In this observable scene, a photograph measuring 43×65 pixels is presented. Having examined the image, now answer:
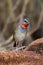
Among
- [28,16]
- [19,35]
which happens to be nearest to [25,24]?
[19,35]

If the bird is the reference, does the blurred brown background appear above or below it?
below

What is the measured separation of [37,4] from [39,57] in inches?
221

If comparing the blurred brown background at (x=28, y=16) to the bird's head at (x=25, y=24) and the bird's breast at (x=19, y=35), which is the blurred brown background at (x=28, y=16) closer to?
the bird's breast at (x=19, y=35)

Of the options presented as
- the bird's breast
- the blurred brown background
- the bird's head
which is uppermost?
the bird's head

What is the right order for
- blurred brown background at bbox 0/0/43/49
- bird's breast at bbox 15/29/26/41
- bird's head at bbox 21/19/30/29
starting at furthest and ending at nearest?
blurred brown background at bbox 0/0/43/49 < bird's breast at bbox 15/29/26/41 < bird's head at bbox 21/19/30/29

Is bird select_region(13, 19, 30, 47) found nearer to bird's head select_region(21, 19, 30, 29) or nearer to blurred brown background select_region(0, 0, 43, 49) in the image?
bird's head select_region(21, 19, 30, 29)

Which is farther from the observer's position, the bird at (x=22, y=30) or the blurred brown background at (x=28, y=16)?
the blurred brown background at (x=28, y=16)

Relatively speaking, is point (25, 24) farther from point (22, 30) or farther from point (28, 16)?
point (28, 16)

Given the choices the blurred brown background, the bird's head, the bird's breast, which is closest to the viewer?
the bird's head

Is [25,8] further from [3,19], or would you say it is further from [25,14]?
[3,19]

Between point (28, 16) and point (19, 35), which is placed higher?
point (19, 35)

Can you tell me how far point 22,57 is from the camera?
3945mm

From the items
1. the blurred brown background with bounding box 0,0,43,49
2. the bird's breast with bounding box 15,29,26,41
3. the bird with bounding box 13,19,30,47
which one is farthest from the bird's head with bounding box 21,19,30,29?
the blurred brown background with bounding box 0,0,43,49

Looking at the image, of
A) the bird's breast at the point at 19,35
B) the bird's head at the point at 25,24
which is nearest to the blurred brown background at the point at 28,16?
the bird's breast at the point at 19,35
